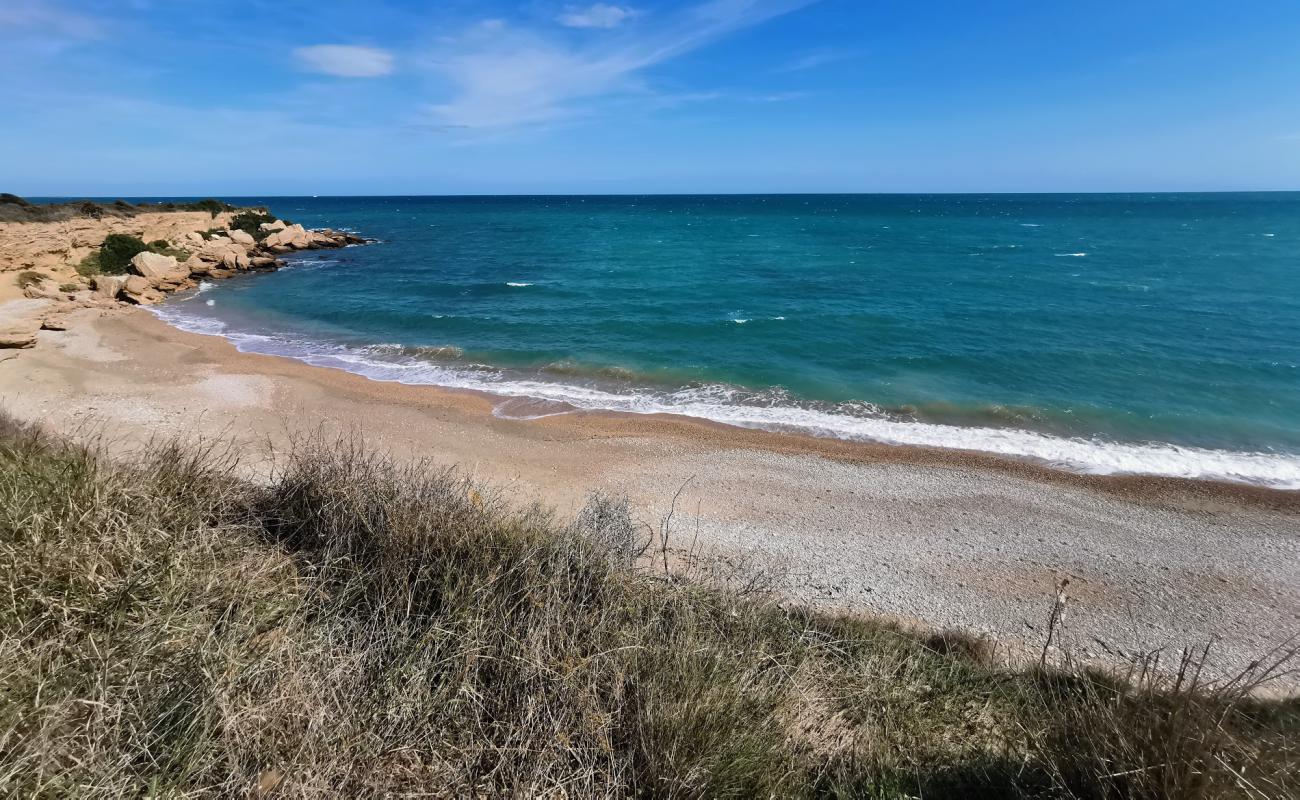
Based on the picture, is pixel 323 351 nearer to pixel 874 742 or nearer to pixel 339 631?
pixel 339 631

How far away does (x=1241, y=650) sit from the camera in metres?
7.78

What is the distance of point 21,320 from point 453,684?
83.2 feet

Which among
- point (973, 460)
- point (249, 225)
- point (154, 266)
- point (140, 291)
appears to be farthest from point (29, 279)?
point (973, 460)

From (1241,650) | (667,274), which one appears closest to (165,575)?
(1241,650)

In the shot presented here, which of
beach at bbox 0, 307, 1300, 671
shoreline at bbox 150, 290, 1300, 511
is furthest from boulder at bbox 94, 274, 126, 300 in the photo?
shoreline at bbox 150, 290, 1300, 511

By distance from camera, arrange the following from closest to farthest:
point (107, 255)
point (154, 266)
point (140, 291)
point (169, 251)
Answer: point (140, 291), point (154, 266), point (107, 255), point (169, 251)

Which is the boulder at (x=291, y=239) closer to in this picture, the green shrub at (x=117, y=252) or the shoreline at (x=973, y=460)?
the green shrub at (x=117, y=252)

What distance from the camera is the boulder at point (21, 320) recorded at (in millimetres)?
18312

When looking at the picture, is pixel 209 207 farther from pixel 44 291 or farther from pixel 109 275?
pixel 44 291

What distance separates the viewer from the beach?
844 centimetres

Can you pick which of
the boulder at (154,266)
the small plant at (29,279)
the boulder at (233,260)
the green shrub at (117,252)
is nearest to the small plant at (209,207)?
the boulder at (233,260)

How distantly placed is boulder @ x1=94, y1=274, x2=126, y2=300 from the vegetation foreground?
28923 millimetres

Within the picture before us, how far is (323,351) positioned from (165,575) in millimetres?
19296

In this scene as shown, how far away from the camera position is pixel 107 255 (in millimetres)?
32250
